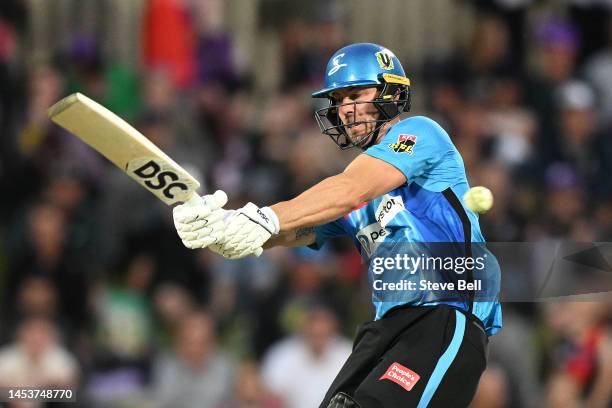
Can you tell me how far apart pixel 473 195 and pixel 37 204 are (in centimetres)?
595

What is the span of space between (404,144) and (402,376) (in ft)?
3.70

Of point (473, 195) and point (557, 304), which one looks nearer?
point (473, 195)

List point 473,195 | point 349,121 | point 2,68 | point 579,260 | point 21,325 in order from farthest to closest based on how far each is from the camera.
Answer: point 2,68 < point 21,325 < point 579,260 < point 349,121 < point 473,195

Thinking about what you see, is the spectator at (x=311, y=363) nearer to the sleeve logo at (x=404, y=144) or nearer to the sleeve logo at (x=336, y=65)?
the sleeve logo at (x=336, y=65)

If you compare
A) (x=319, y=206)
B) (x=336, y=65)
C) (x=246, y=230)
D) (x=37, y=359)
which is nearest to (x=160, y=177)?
Answer: (x=246, y=230)

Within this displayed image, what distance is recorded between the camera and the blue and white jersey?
18.6ft

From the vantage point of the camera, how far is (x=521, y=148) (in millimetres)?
12508

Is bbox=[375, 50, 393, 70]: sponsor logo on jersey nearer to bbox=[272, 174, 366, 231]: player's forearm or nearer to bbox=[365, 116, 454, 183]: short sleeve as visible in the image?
bbox=[365, 116, 454, 183]: short sleeve

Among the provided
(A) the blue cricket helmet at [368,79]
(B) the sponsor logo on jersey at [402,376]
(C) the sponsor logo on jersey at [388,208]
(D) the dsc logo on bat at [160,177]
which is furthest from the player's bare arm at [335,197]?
(B) the sponsor logo on jersey at [402,376]

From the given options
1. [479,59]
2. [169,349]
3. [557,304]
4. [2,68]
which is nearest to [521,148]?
→ [479,59]

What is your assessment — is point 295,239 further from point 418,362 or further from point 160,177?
point 160,177

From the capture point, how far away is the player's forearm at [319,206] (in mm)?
5258

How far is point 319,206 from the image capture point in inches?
208

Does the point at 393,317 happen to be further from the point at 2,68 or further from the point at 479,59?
the point at 479,59
